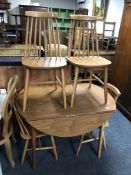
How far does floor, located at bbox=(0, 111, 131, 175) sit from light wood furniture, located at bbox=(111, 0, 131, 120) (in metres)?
0.70

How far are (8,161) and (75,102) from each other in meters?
0.96

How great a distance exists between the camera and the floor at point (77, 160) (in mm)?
1799

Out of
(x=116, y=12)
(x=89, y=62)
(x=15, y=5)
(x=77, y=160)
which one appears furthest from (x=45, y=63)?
(x=15, y=5)

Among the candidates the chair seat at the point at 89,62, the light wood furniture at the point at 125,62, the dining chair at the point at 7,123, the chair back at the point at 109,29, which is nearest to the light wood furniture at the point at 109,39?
the chair back at the point at 109,29

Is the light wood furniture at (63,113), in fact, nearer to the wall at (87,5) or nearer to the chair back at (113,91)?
the chair back at (113,91)

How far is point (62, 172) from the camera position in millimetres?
1789

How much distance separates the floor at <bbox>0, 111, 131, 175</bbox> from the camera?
180 cm

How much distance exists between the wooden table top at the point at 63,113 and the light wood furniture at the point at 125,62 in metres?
0.95

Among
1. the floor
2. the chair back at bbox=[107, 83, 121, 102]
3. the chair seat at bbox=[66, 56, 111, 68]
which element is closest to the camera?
the chair seat at bbox=[66, 56, 111, 68]

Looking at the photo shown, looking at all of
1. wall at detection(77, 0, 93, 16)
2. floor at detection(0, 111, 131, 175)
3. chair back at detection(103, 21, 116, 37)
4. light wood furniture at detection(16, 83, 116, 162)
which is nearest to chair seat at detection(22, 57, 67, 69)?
light wood furniture at detection(16, 83, 116, 162)

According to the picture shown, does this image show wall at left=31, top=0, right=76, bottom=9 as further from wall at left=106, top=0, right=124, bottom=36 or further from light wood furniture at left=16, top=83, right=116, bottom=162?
light wood furniture at left=16, top=83, right=116, bottom=162

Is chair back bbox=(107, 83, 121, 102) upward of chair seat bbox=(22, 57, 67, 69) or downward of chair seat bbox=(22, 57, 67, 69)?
downward

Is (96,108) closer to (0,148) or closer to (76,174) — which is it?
(76,174)

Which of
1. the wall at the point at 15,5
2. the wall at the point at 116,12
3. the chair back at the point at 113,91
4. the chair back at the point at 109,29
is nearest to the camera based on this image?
the chair back at the point at 113,91
